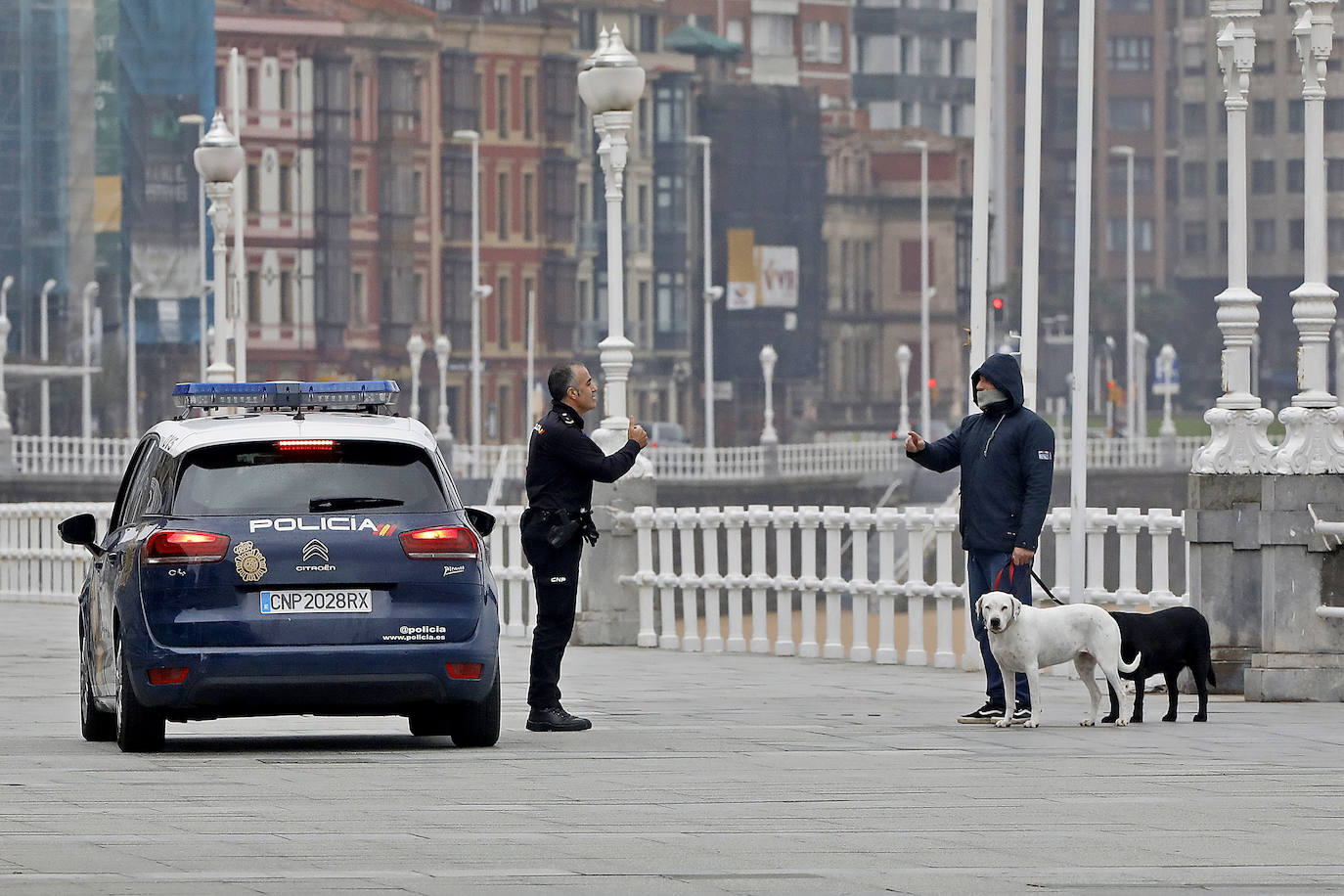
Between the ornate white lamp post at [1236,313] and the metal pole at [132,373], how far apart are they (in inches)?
2870

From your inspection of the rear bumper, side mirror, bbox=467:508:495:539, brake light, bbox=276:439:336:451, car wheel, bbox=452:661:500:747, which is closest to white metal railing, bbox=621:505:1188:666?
side mirror, bbox=467:508:495:539

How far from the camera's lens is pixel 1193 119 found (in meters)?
147

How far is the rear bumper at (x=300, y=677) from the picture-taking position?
12.7 meters

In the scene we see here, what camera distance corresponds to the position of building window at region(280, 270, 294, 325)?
105750 millimetres

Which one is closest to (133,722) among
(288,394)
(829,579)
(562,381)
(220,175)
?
(288,394)

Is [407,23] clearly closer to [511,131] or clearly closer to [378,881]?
[511,131]

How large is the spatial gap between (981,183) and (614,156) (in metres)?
3.75

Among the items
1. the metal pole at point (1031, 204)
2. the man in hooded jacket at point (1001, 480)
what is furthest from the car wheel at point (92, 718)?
the metal pole at point (1031, 204)

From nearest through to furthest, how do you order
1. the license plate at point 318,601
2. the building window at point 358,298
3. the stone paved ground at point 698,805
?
1. the stone paved ground at point 698,805
2. the license plate at point 318,601
3. the building window at point 358,298

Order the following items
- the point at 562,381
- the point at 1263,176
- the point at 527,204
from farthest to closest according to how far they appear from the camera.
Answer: the point at 1263,176 → the point at 527,204 → the point at 562,381

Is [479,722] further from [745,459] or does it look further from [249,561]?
[745,459]

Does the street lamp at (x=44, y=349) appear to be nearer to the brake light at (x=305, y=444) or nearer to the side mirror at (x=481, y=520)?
the side mirror at (x=481, y=520)

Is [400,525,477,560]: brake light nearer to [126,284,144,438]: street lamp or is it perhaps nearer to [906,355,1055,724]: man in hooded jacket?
[906,355,1055,724]: man in hooded jacket

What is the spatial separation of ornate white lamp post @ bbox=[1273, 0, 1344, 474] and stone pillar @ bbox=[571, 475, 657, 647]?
700 cm
